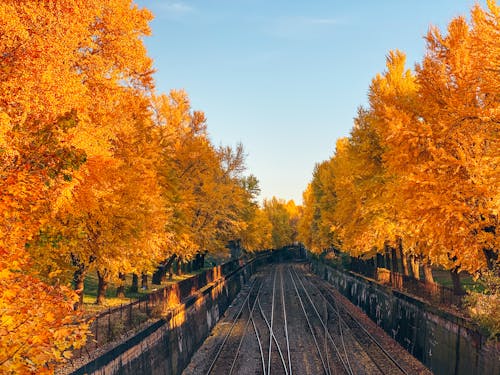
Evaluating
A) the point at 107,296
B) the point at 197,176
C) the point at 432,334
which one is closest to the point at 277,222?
the point at 197,176

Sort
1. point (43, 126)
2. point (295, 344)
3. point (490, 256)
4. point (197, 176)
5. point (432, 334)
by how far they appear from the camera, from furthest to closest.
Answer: point (197, 176)
point (295, 344)
point (432, 334)
point (490, 256)
point (43, 126)

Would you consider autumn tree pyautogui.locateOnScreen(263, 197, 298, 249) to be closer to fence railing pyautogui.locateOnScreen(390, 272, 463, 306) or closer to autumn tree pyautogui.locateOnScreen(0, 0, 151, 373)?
fence railing pyautogui.locateOnScreen(390, 272, 463, 306)

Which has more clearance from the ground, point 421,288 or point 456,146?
point 456,146

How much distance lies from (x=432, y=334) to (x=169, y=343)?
10919 mm

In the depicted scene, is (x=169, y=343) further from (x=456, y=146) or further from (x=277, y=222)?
(x=277, y=222)

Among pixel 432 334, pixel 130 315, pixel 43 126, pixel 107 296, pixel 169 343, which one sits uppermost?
pixel 43 126

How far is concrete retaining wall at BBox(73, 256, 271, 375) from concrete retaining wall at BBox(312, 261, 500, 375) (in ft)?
35.0

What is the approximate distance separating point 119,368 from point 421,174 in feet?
39.3

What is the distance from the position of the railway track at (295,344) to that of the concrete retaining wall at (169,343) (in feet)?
3.51

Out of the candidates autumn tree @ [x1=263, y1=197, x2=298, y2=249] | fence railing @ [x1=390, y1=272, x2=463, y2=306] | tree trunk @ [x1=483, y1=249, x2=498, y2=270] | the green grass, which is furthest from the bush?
autumn tree @ [x1=263, y1=197, x2=298, y2=249]

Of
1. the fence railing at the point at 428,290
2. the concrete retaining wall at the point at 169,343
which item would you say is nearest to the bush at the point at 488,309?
the fence railing at the point at 428,290

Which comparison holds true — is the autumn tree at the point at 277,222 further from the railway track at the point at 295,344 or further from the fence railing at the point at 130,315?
the fence railing at the point at 130,315

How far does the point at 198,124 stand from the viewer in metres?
39.5

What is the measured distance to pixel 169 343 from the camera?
57.2 ft
